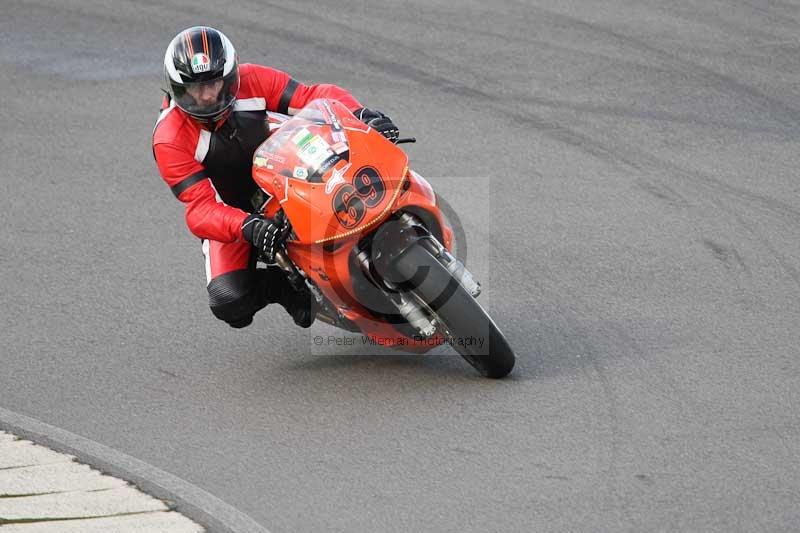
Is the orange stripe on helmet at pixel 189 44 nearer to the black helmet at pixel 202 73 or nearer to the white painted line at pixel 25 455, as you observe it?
the black helmet at pixel 202 73

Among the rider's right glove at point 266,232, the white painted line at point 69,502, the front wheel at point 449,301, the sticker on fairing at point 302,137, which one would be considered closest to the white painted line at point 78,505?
the white painted line at point 69,502

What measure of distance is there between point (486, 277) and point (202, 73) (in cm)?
236

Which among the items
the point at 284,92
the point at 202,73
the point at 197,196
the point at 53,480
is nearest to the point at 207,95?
the point at 202,73

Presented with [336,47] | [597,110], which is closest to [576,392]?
[597,110]

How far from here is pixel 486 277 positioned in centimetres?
777

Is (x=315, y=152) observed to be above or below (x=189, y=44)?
below

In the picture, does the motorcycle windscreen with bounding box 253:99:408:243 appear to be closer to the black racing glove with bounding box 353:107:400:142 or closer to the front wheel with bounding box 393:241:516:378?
the black racing glove with bounding box 353:107:400:142

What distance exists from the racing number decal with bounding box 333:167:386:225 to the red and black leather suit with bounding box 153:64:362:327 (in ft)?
2.10

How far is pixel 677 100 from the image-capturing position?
33.9 ft

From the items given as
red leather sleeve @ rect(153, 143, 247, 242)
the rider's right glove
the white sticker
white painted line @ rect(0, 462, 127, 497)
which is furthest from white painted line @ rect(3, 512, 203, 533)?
the white sticker

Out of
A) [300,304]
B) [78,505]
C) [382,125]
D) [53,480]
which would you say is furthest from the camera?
[300,304]

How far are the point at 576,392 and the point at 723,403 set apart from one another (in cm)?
70

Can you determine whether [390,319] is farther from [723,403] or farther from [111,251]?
[111,251]

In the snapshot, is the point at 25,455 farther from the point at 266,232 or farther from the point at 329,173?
the point at 329,173
